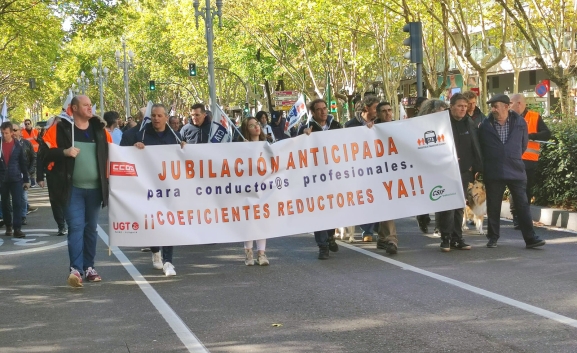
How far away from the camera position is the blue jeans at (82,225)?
9078 millimetres

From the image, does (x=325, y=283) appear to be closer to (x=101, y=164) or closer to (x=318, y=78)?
(x=101, y=164)

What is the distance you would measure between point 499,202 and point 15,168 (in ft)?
25.7

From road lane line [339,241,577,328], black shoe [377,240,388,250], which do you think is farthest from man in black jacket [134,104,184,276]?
black shoe [377,240,388,250]

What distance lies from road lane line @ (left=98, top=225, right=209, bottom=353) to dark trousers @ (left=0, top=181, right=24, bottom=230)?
13.8ft

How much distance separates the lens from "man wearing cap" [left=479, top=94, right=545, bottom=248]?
35.0 ft

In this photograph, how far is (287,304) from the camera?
303 inches

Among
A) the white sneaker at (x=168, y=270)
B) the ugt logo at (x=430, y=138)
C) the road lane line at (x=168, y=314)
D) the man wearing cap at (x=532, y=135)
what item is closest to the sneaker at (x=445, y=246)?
the ugt logo at (x=430, y=138)

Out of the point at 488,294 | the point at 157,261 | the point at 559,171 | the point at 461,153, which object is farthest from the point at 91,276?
the point at 559,171

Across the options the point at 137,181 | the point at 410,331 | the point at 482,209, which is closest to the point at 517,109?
the point at 482,209

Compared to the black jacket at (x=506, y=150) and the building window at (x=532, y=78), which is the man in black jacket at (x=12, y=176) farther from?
the building window at (x=532, y=78)

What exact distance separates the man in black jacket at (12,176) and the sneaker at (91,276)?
17.5ft

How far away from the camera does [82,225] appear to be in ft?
30.2

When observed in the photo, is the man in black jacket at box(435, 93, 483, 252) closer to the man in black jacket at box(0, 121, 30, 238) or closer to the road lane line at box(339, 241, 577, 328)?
the road lane line at box(339, 241, 577, 328)

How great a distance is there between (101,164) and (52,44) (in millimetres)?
31981
